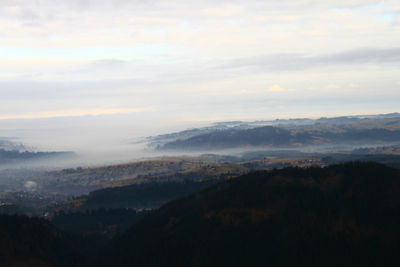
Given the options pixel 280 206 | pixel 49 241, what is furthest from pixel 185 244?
pixel 49 241

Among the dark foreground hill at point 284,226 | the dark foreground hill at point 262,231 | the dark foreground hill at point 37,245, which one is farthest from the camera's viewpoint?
the dark foreground hill at point 37,245

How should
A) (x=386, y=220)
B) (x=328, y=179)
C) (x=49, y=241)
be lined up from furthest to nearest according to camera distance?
(x=328, y=179), (x=49, y=241), (x=386, y=220)

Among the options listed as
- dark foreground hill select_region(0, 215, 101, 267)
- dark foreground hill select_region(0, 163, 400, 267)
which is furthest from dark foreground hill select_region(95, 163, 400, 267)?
dark foreground hill select_region(0, 215, 101, 267)

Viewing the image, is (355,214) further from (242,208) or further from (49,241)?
(49,241)

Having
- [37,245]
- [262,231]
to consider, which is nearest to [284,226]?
[262,231]

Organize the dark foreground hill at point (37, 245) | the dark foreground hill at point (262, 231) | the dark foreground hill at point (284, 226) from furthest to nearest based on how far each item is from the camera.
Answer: the dark foreground hill at point (37, 245) < the dark foreground hill at point (262, 231) < the dark foreground hill at point (284, 226)

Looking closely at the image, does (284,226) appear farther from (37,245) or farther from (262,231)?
(37,245)

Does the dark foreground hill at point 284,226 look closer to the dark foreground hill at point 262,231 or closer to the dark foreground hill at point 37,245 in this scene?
the dark foreground hill at point 262,231

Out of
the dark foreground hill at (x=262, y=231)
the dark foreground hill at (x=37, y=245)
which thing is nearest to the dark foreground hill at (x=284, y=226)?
the dark foreground hill at (x=262, y=231)

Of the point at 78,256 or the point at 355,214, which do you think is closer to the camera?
the point at 355,214
